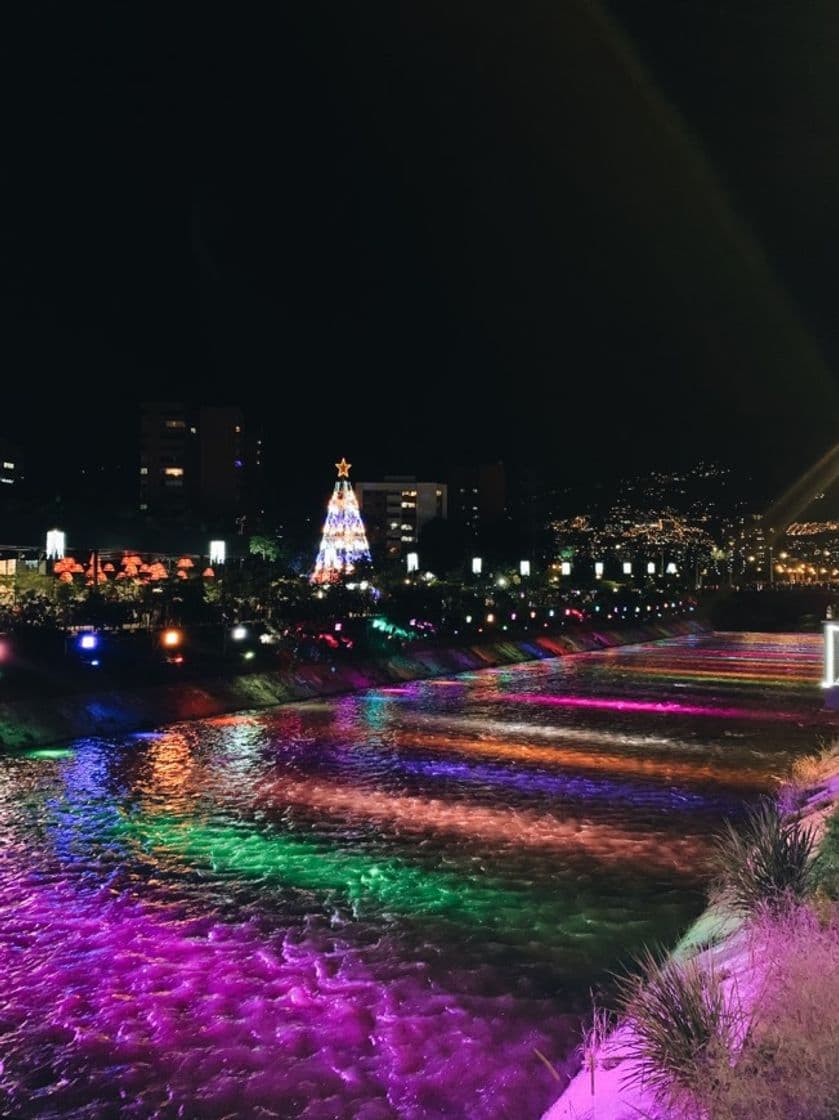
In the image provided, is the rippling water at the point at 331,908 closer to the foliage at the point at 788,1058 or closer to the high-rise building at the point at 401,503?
the foliage at the point at 788,1058

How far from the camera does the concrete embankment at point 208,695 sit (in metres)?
14.4

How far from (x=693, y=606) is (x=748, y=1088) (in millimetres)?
61252

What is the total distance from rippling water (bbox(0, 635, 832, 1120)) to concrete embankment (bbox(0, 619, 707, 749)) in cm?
83

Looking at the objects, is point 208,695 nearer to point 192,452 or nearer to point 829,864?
point 829,864

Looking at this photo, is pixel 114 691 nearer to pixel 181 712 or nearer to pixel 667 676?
pixel 181 712

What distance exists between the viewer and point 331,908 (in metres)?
6.79

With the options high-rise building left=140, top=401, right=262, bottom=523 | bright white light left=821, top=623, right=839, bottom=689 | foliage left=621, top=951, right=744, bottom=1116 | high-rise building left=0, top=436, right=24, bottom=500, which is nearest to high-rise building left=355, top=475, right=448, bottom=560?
high-rise building left=140, top=401, right=262, bottom=523

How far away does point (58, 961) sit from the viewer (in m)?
5.79

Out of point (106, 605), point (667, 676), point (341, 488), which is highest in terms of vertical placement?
point (341, 488)

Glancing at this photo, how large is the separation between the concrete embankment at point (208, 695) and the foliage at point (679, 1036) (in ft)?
39.5

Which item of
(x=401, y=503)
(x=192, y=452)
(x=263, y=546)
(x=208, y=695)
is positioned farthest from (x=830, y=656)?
(x=401, y=503)

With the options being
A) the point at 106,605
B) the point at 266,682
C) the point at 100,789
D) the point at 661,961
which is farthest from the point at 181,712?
the point at 661,961

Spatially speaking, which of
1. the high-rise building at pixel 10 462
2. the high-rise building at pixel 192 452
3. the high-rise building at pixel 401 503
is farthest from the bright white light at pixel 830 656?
the high-rise building at pixel 401 503

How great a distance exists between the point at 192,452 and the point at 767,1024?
124m
